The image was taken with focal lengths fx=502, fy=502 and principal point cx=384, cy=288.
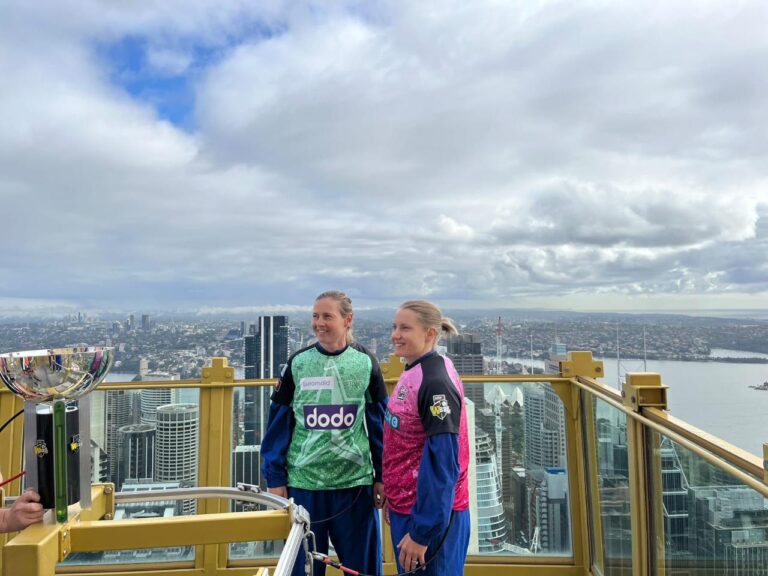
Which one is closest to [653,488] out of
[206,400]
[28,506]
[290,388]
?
[290,388]

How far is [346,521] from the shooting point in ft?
8.45

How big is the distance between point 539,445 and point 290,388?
6.75 feet

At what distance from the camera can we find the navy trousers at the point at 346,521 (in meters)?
2.55

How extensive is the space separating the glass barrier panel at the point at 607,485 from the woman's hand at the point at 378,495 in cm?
133

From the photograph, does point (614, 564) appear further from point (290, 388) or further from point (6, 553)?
point (6, 553)

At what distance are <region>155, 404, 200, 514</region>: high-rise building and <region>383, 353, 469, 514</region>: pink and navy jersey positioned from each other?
2.09 meters

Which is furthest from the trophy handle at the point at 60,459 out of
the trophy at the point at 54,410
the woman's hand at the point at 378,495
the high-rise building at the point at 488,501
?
the high-rise building at the point at 488,501

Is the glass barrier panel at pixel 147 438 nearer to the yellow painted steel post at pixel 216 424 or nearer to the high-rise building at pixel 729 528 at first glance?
the yellow painted steel post at pixel 216 424

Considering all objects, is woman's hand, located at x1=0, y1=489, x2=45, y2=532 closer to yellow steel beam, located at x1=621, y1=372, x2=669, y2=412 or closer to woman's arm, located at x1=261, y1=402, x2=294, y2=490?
woman's arm, located at x1=261, y1=402, x2=294, y2=490

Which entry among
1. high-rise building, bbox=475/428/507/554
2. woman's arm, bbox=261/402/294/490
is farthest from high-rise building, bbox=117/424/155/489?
high-rise building, bbox=475/428/507/554

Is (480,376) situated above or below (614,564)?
above

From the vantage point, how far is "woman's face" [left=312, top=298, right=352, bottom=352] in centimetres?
266

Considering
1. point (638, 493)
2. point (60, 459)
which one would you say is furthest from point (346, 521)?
point (60, 459)

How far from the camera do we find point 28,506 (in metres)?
1.32
